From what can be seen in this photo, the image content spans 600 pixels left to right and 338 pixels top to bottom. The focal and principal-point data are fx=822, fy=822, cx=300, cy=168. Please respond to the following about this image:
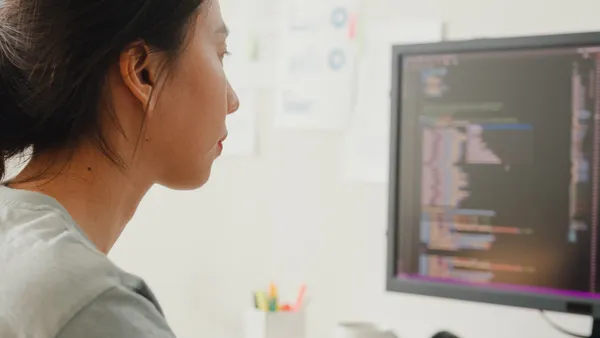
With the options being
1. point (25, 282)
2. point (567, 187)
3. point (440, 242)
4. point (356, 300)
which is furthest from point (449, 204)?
point (25, 282)

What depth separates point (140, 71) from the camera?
736mm

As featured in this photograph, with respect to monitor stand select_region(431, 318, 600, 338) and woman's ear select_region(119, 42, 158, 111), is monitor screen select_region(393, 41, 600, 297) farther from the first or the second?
woman's ear select_region(119, 42, 158, 111)

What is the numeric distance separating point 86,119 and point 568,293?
0.71m

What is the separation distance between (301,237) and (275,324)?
0.24 meters

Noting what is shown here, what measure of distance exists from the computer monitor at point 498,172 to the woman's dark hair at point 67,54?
0.56 metres

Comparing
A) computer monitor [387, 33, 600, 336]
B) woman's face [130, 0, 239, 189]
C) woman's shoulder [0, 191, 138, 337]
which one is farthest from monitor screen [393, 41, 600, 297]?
woman's shoulder [0, 191, 138, 337]

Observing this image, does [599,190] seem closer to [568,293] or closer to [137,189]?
[568,293]

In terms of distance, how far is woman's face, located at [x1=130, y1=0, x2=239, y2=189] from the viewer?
77 cm

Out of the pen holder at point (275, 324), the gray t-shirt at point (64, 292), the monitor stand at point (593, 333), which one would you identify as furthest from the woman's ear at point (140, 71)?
the pen holder at point (275, 324)

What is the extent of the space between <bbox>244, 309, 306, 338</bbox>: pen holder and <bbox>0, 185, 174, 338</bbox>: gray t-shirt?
2.48 feet

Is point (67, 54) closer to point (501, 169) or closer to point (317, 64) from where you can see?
point (501, 169)

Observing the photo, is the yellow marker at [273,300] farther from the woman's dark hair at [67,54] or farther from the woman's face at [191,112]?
the woman's dark hair at [67,54]

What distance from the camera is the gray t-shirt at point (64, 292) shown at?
57cm

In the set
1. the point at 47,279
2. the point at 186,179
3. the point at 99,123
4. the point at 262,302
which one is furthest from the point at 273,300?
the point at 47,279
